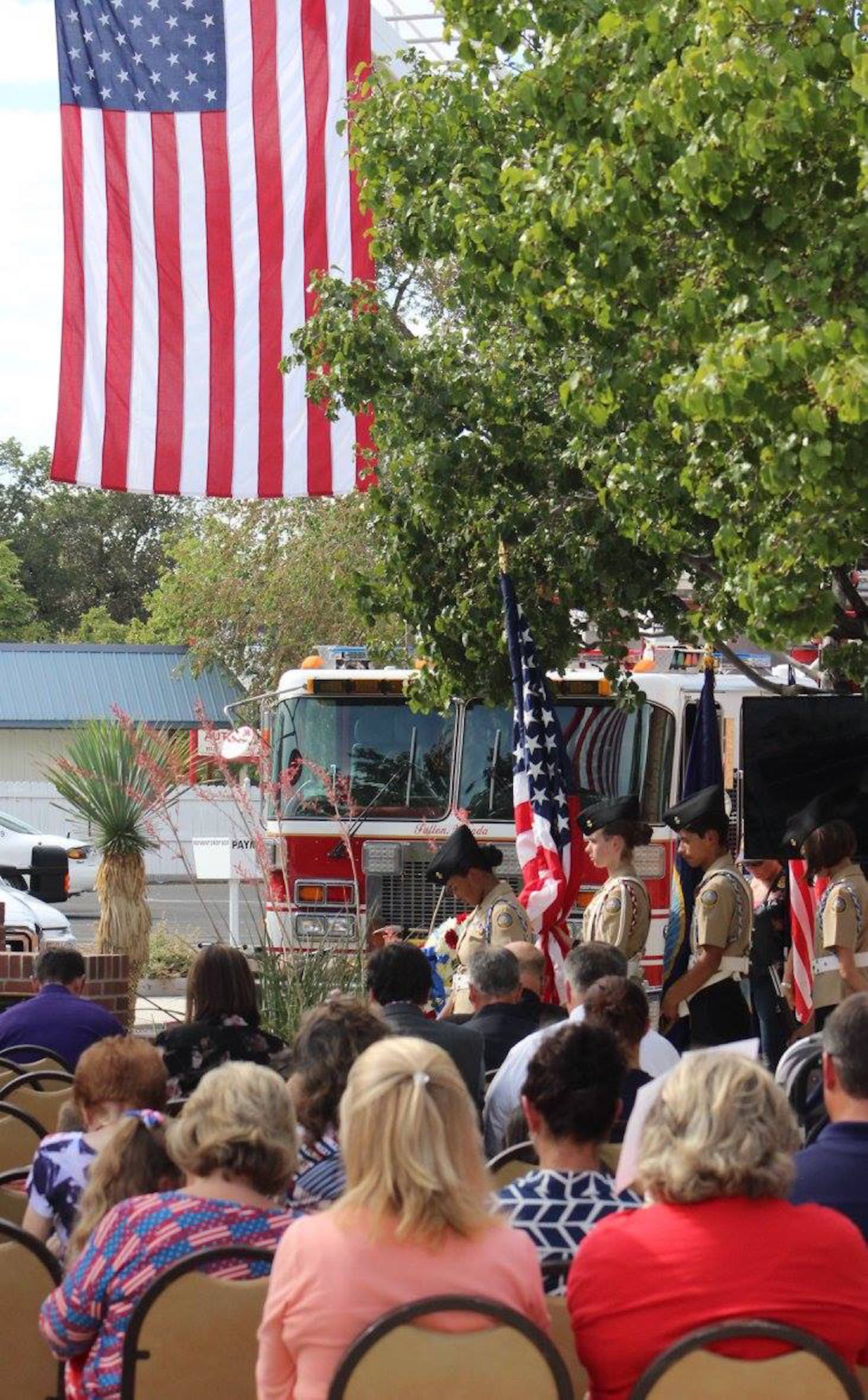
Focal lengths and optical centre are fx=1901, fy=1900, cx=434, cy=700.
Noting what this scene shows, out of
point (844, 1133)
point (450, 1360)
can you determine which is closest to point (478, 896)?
point (844, 1133)

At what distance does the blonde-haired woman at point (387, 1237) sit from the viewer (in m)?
3.68

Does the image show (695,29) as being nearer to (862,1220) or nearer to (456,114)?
(456,114)

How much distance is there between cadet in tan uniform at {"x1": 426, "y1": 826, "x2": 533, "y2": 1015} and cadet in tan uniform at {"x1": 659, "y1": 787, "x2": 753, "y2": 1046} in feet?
3.17

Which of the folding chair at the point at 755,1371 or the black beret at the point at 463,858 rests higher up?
the black beret at the point at 463,858

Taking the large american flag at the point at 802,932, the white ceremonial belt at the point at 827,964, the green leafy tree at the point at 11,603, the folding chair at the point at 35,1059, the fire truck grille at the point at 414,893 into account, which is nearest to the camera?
the folding chair at the point at 35,1059

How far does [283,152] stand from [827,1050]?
31.2 ft

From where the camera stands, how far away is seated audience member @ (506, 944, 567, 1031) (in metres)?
8.13

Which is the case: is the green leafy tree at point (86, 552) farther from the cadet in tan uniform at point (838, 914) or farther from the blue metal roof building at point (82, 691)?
Result: the cadet in tan uniform at point (838, 914)

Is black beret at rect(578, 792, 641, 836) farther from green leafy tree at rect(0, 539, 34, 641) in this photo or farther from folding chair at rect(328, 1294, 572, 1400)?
green leafy tree at rect(0, 539, 34, 641)

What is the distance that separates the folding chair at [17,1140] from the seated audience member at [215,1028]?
677 millimetres

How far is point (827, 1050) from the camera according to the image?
4.65 m

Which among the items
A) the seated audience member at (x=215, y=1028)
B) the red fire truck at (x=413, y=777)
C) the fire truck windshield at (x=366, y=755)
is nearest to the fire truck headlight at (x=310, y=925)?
the red fire truck at (x=413, y=777)

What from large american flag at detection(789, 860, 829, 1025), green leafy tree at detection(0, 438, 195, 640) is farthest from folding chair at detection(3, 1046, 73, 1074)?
green leafy tree at detection(0, 438, 195, 640)

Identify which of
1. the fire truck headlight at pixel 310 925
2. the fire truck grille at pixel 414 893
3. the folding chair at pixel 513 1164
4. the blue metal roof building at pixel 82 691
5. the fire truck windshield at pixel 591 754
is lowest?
the folding chair at pixel 513 1164
